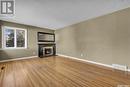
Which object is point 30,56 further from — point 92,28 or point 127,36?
point 127,36

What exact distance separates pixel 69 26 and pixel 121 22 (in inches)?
122

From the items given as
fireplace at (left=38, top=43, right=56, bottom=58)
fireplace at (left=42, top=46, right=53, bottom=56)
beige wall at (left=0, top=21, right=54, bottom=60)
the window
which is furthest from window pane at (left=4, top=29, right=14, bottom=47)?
fireplace at (left=42, top=46, right=53, bottom=56)

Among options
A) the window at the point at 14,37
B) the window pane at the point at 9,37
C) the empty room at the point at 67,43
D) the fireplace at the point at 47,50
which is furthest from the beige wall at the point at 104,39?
the window pane at the point at 9,37

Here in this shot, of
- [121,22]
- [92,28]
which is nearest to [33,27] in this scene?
[92,28]

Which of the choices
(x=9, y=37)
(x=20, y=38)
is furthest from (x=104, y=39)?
(x=9, y=37)

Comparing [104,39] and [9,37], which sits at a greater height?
[9,37]

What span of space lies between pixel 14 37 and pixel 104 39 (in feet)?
15.4

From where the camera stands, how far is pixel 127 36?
3.04 meters

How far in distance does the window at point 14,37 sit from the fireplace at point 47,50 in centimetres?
106

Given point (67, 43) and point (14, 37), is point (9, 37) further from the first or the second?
point (67, 43)

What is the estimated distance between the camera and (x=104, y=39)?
375 centimetres

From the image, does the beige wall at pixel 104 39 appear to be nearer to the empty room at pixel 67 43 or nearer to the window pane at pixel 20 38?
the empty room at pixel 67 43

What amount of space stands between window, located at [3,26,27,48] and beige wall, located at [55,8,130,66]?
2836 mm

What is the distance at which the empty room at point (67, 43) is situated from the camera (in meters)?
2.60
